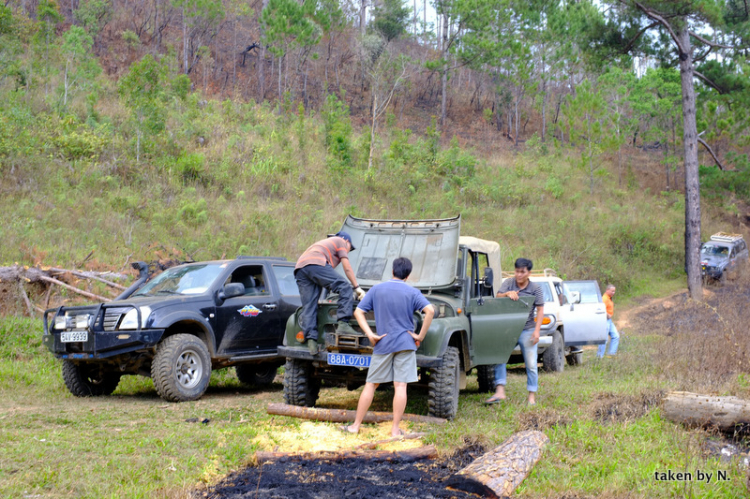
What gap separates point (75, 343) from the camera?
7.75 meters

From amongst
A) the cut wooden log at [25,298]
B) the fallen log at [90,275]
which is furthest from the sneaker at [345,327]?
the cut wooden log at [25,298]

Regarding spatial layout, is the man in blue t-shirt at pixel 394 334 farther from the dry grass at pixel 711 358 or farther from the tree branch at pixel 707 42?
the tree branch at pixel 707 42

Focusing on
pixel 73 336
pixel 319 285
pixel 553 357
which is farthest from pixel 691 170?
pixel 73 336

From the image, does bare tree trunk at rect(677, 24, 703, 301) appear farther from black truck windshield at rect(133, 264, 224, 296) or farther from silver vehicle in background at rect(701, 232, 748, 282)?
black truck windshield at rect(133, 264, 224, 296)

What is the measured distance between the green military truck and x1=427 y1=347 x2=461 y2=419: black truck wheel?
1cm

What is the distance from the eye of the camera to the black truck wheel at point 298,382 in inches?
275

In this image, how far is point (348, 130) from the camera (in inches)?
1064

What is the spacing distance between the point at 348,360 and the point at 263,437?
Answer: 114 centimetres

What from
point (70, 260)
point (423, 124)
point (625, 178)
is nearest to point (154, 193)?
point (70, 260)

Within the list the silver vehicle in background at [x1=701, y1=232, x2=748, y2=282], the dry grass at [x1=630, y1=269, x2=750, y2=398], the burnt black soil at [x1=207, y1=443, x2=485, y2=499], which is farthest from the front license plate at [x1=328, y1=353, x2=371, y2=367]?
the silver vehicle in background at [x1=701, y1=232, x2=748, y2=282]

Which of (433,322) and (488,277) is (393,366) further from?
(488,277)

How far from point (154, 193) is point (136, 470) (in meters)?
15.9

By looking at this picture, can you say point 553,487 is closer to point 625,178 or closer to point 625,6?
point 625,6

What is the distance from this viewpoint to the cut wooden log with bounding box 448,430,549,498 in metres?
4.46
